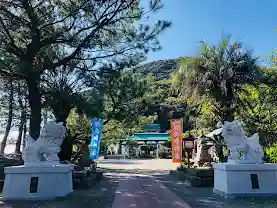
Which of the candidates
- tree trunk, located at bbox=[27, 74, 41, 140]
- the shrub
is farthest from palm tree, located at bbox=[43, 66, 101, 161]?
the shrub

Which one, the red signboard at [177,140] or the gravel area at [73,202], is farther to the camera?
the red signboard at [177,140]

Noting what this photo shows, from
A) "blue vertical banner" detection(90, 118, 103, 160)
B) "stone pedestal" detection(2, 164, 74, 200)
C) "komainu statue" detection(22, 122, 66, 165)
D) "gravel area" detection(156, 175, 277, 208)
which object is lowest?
"gravel area" detection(156, 175, 277, 208)

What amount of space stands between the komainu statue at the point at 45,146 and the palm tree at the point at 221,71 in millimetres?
5764

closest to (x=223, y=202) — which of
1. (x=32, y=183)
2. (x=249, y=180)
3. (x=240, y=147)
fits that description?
(x=249, y=180)

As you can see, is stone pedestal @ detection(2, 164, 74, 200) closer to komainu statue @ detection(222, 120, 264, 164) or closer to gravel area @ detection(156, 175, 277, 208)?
gravel area @ detection(156, 175, 277, 208)

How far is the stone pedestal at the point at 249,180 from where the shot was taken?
7180 millimetres

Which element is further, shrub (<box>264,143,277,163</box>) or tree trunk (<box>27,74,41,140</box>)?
shrub (<box>264,143,277,163</box>)

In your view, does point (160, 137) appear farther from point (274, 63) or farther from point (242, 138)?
point (242, 138)

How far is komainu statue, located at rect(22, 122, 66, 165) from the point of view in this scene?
7.40 metres

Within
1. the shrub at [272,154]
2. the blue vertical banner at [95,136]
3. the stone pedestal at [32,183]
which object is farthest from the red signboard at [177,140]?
the stone pedestal at [32,183]

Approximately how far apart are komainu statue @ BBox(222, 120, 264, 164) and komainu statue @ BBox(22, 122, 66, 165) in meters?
4.13

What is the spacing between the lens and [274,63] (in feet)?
43.0

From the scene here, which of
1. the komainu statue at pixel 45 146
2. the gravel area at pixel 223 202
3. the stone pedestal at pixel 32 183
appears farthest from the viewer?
the komainu statue at pixel 45 146

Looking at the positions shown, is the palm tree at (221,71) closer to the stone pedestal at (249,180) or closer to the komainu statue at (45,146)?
the stone pedestal at (249,180)
